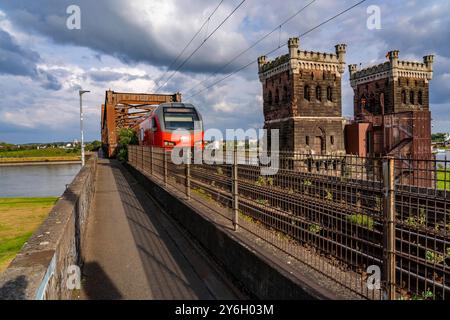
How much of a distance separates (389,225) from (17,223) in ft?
55.2

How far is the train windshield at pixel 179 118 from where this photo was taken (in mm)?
19172

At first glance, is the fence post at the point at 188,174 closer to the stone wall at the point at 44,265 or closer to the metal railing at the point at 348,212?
the metal railing at the point at 348,212

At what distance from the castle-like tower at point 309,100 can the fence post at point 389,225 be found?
39164 mm

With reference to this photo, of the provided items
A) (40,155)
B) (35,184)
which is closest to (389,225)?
(35,184)

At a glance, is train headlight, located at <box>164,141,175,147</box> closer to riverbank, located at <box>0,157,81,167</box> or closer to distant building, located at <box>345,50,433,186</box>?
distant building, located at <box>345,50,433,186</box>

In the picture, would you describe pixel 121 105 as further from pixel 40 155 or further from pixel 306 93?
pixel 40 155

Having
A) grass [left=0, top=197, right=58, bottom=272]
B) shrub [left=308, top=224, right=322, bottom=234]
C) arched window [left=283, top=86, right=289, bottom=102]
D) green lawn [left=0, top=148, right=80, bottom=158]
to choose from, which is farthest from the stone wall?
green lawn [left=0, top=148, right=80, bottom=158]

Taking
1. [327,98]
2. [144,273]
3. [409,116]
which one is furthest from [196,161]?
[327,98]

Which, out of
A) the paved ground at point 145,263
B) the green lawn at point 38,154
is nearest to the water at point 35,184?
the paved ground at point 145,263

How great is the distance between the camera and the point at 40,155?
9881cm

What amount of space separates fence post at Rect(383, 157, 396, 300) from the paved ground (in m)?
2.35

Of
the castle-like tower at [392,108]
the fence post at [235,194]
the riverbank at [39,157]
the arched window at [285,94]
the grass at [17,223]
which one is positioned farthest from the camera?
the riverbank at [39,157]
